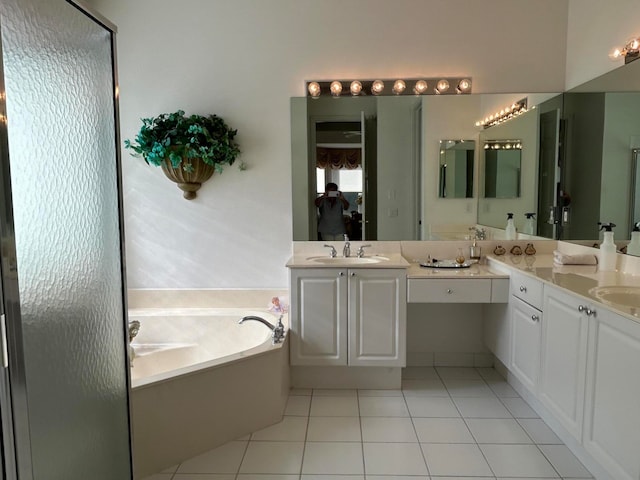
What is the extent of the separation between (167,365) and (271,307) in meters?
0.81

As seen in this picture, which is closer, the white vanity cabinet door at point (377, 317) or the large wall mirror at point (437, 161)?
the white vanity cabinet door at point (377, 317)

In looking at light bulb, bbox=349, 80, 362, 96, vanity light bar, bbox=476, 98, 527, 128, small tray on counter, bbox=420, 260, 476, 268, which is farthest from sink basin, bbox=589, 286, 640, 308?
light bulb, bbox=349, 80, 362, 96

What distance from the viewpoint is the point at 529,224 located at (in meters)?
3.11

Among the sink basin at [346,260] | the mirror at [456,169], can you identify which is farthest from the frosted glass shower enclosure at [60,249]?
the mirror at [456,169]

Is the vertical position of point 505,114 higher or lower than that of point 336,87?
lower

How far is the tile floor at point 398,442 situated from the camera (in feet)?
6.48

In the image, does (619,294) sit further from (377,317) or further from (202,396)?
(202,396)

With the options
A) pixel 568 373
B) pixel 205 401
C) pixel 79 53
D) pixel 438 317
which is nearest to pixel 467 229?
pixel 438 317

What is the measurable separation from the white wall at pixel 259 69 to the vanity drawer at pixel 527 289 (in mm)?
1400

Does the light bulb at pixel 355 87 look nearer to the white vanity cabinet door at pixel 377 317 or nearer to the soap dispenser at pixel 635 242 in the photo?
the white vanity cabinet door at pixel 377 317

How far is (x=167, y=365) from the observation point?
294 cm

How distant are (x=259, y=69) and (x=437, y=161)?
1.45 m

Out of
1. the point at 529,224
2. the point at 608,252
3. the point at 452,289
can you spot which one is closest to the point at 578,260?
the point at 608,252

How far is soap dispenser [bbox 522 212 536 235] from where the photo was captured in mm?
3091
